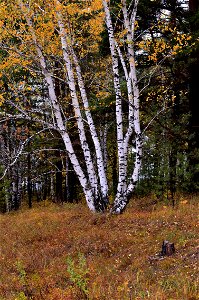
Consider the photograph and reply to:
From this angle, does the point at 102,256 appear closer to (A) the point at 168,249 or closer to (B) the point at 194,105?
(A) the point at 168,249

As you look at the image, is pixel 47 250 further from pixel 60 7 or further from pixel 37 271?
pixel 60 7

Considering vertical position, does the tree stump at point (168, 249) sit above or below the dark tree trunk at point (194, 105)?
below

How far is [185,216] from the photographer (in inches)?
374

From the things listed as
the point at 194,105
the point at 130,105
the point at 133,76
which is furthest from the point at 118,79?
the point at 194,105

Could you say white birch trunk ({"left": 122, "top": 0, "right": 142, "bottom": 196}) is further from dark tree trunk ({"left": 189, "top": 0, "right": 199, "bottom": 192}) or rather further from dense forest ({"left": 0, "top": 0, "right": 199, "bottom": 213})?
dark tree trunk ({"left": 189, "top": 0, "right": 199, "bottom": 192})

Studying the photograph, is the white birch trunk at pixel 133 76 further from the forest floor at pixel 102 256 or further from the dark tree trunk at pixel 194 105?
the dark tree trunk at pixel 194 105

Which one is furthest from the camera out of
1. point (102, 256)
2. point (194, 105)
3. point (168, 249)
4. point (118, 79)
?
point (194, 105)

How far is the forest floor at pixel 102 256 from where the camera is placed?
17.7 ft

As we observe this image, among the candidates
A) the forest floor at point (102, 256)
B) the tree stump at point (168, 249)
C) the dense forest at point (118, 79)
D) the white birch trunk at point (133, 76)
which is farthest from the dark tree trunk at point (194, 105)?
the tree stump at point (168, 249)

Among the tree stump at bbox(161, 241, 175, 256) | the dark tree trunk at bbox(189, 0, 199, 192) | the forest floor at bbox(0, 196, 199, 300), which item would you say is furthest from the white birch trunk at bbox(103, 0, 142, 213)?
the tree stump at bbox(161, 241, 175, 256)

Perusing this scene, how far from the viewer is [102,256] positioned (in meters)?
7.94

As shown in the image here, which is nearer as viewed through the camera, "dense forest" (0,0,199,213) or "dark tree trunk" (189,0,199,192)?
"dense forest" (0,0,199,213)

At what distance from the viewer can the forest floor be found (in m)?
5.38

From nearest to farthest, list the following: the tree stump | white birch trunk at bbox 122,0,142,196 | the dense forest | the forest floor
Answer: the forest floor, the tree stump, white birch trunk at bbox 122,0,142,196, the dense forest
